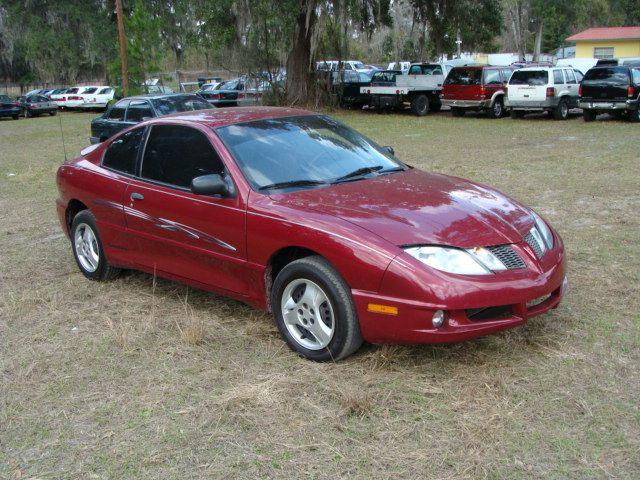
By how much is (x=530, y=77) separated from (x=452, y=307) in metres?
19.4

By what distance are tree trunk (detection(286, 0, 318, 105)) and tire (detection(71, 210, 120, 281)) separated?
19419mm

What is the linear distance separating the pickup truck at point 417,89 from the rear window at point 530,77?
4.19 metres

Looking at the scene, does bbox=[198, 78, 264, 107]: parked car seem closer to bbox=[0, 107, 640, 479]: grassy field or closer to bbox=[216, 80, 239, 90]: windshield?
bbox=[216, 80, 239, 90]: windshield

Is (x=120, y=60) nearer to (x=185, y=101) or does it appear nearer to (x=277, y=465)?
(x=185, y=101)

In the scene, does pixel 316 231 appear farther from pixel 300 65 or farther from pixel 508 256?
pixel 300 65

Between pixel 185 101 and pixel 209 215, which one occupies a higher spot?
pixel 185 101

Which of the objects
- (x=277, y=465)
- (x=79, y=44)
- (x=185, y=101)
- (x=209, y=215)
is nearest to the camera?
(x=277, y=465)

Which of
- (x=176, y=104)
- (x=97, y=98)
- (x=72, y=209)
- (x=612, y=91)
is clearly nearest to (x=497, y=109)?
(x=612, y=91)

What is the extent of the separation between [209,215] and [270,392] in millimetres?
1444

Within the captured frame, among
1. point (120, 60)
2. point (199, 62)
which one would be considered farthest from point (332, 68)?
point (199, 62)

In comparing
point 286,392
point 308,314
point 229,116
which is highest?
point 229,116

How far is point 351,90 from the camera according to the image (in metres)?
28.4

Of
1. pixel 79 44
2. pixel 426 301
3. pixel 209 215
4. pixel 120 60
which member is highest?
pixel 79 44

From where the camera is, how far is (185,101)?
51.6 feet
